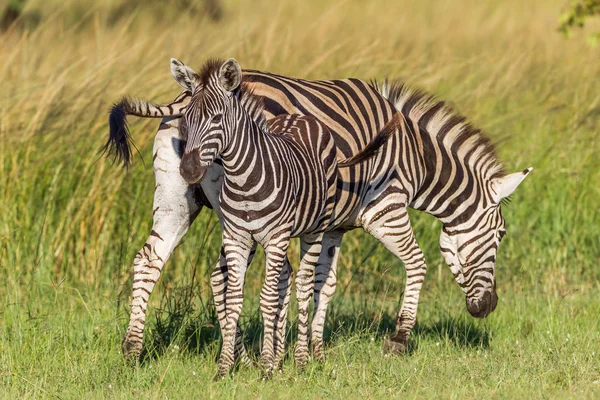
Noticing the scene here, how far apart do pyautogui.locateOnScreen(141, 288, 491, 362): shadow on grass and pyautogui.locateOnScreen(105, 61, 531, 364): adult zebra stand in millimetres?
313

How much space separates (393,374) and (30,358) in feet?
7.08

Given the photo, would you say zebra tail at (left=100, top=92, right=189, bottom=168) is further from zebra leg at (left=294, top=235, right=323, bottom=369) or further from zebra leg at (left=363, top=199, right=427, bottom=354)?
A: zebra leg at (left=363, top=199, right=427, bottom=354)

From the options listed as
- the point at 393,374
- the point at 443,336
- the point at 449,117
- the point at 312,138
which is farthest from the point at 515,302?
the point at 312,138

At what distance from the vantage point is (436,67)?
404 inches

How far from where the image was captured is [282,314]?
18.1 ft

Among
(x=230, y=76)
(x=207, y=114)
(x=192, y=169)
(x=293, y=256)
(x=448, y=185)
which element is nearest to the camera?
(x=192, y=169)

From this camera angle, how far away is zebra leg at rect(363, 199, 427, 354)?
589 cm

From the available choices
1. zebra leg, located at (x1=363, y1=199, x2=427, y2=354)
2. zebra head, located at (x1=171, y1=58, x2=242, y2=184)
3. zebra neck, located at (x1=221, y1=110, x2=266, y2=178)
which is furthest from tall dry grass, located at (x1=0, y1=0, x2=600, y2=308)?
zebra head, located at (x1=171, y1=58, x2=242, y2=184)

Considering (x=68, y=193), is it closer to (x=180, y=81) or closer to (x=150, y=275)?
(x=150, y=275)

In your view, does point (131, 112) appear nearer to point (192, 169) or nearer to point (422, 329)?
point (192, 169)

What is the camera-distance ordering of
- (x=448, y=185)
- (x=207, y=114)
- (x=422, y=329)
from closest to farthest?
(x=207, y=114), (x=448, y=185), (x=422, y=329)

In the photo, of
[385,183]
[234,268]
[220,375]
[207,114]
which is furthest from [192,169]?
[385,183]

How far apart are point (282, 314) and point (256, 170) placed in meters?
1.11

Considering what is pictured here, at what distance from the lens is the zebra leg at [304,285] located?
5516 millimetres
